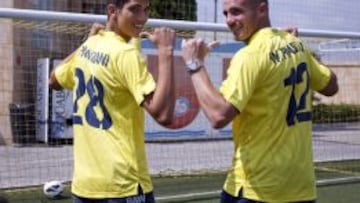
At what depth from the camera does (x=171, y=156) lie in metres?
11.9

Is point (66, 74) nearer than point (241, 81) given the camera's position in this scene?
No

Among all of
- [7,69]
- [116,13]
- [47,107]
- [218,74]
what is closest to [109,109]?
[116,13]

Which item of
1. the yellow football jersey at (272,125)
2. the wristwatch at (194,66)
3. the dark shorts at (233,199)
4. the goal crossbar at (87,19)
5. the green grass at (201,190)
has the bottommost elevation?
the green grass at (201,190)

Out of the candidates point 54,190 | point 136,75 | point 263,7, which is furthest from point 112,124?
point 54,190

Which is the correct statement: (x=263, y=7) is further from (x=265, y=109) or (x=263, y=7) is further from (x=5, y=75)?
(x=5, y=75)

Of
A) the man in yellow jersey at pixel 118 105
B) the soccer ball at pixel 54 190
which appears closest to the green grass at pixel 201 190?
the soccer ball at pixel 54 190

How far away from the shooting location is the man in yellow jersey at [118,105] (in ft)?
11.1

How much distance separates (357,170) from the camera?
12234mm

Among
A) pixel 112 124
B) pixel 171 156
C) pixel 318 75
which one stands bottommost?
pixel 171 156

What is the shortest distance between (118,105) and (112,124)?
99 millimetres

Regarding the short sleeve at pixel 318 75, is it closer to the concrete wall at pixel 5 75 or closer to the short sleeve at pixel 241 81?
the short sleeve at pixel 241 81

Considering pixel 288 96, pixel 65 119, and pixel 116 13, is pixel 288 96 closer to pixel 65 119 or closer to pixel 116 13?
pixel 116 13

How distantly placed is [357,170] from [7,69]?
6.32 meters

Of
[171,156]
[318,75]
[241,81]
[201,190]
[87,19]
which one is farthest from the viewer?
[171,156]
